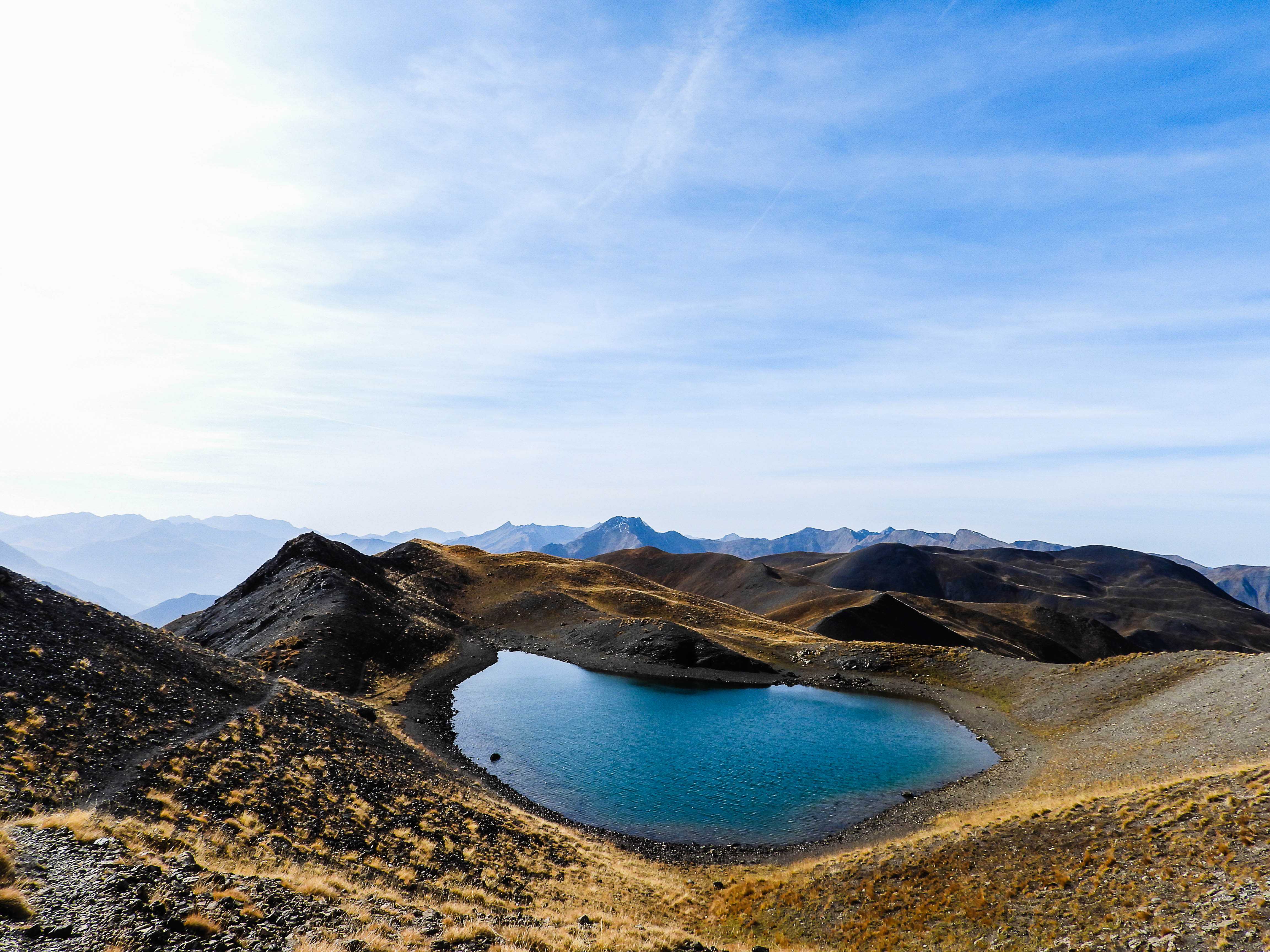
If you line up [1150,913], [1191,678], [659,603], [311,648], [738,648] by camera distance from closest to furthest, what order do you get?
1. [1150,913]
2. [1191,678]
3. [311,648]
4. [738,648]
5. [659,603]

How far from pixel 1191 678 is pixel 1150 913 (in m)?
42.8

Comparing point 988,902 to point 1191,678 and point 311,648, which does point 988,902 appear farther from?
point 311,648

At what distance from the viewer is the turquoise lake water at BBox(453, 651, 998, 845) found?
36469mm

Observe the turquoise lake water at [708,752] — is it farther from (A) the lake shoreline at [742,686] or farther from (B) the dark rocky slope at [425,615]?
(B) the dark rocky slope at [425,615]

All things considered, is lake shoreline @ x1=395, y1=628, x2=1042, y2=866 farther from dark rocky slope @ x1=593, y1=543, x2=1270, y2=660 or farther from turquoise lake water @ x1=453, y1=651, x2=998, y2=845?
dark rocky slope @ x1=593, y1=543, x2=1270, y2=660

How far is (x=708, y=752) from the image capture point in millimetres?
47312

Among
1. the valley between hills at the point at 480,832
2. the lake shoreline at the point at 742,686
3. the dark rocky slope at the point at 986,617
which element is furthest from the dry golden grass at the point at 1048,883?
the dark rocky slope at the point at 986,617

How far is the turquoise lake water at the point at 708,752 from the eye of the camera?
3647 centimetres

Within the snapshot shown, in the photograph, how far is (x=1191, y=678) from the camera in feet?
161

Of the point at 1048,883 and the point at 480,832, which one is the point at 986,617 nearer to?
the point at 1048,883

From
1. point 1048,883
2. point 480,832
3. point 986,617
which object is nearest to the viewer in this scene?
point 1048,883

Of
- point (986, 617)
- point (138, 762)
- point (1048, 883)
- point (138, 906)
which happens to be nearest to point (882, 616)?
point (986, 617)

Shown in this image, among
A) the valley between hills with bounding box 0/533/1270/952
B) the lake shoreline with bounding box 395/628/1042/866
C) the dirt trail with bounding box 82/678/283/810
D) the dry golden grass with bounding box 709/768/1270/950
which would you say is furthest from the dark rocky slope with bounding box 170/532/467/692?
the dry golden grass with bounding box 709/768/1270/950

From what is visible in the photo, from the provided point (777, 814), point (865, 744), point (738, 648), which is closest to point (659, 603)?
point (738, 648)
